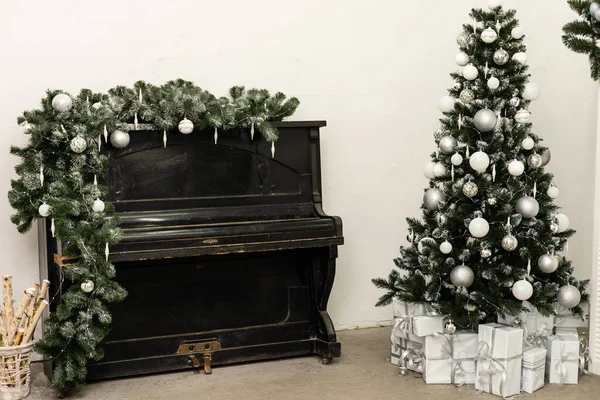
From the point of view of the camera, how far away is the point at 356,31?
4.98m

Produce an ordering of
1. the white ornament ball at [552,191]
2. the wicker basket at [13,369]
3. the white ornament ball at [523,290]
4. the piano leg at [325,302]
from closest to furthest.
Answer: the wicker basket at [13,369] < the white ornament ball at [523,290] < the white ornament ball at [552,191] < the piano leg at [325,302]

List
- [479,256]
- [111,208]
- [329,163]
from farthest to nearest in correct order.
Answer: [329,163], [479,256], [111,208]

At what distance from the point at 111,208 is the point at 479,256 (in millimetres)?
1838

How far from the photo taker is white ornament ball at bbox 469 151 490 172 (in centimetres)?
383

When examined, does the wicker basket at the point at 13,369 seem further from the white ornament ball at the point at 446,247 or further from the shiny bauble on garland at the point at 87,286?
the white ornament ball at the point at 446,247

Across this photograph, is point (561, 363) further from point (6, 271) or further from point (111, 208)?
point (6, 271)

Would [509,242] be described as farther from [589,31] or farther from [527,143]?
[589,31]

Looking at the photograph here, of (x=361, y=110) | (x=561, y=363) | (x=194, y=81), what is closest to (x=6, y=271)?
(x=194, y=81)

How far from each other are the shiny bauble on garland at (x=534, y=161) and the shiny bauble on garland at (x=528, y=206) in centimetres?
17

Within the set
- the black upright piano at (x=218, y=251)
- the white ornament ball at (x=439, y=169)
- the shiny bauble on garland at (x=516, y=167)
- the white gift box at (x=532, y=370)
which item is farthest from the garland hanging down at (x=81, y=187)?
the white gift box at (x=532, y=370)

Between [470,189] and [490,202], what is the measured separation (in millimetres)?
115

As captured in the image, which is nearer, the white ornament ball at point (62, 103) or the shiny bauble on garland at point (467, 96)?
the white ornament ball at point (62, 103)

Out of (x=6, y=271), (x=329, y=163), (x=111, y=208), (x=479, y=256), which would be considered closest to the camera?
(x=111, y=208)

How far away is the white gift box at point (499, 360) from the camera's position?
3.67m
